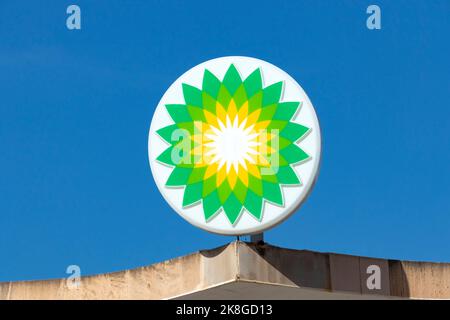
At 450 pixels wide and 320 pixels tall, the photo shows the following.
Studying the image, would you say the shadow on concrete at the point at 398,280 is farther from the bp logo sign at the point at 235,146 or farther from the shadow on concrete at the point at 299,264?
the bp logo sign at the point at 235,146

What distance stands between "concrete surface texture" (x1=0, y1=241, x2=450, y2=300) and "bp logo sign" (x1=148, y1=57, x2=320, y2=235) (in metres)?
0.96

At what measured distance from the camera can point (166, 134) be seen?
2867 cm

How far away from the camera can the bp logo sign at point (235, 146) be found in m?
27.2

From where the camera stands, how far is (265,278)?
89.7ft

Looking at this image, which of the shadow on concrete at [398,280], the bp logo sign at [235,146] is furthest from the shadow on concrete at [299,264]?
the shadow on concrete at [398,280]

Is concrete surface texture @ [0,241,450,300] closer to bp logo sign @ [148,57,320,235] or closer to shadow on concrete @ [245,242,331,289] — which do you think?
shadow on concrete @ [245,242,331,289]

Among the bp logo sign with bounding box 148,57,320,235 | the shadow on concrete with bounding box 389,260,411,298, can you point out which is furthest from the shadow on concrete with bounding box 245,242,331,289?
the shadow on concrete with bounding box 389,260,411,298

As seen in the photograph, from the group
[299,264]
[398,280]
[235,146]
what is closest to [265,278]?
[299,264]

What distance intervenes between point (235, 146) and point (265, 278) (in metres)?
3.38

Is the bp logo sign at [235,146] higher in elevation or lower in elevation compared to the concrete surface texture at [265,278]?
higher

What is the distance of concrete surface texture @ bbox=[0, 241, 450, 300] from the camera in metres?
27.3

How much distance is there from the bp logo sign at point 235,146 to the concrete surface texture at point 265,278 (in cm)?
96
